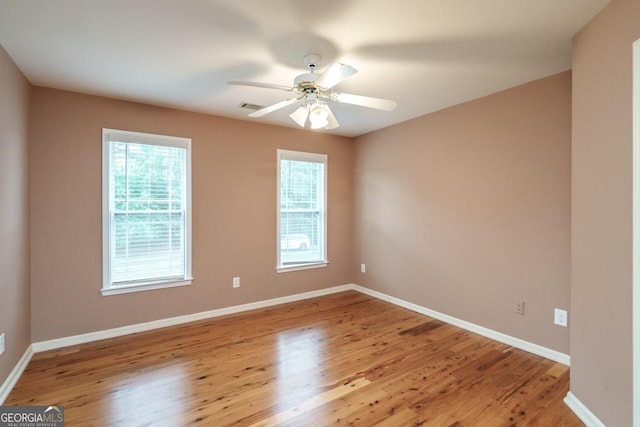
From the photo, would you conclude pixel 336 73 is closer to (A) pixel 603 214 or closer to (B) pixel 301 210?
(A) pixel 603 214

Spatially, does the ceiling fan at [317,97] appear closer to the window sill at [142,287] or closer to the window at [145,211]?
the window at [145,211]

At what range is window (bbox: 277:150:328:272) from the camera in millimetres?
4254

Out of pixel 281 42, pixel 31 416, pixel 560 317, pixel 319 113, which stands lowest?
pixel 31 416

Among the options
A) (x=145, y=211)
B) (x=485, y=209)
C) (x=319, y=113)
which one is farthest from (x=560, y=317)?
(x=145, y=211)

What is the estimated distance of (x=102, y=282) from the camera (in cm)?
309

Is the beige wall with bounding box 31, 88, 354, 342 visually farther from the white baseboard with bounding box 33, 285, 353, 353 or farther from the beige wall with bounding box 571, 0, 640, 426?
the beige wall with bounding box 571, 0, 640, 426

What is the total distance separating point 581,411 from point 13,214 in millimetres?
4207

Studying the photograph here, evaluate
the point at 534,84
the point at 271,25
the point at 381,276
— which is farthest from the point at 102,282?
the point at 534,84

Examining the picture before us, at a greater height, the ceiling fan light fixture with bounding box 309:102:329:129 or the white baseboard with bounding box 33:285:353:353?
the ceiling fan light fixture with bounding box 309:102:329:129

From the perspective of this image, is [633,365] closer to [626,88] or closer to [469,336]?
[626,88]

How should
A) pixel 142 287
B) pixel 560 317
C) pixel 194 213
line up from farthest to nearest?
pixel 194 213 < pixel 142 287 < pixel 560 317

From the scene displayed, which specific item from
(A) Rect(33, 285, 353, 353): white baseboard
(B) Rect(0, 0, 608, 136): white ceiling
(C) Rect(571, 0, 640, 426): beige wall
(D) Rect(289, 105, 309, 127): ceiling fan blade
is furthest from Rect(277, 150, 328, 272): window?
(C) Rect(571, 0, 640, 426): beige wall

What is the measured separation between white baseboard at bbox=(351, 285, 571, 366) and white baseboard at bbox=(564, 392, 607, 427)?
22.5 inches

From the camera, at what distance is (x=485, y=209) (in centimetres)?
312
